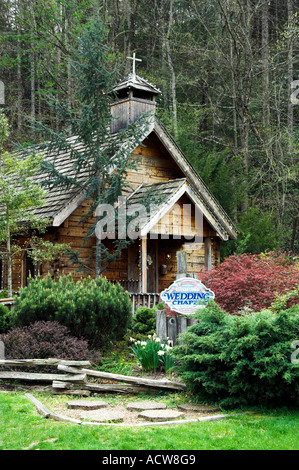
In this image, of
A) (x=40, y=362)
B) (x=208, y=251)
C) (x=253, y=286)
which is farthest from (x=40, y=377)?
(x=208, y=251)

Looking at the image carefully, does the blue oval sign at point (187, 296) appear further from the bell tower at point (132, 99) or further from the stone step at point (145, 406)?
the bell tower at point (132, 99)

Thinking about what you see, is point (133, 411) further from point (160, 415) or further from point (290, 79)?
point (290, 79)

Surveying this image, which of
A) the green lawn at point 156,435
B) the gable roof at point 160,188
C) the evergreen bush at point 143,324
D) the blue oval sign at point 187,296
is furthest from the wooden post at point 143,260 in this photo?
the green lawn at point 156,435

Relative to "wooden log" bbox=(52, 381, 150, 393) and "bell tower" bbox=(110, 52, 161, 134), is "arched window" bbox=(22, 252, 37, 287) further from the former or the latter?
"wooden log" bbox=(52, 381, 150, 393)

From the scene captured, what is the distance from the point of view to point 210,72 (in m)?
28.3

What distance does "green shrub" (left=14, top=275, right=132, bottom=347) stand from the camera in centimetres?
1007

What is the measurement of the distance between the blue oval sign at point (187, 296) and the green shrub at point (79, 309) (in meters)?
1.79

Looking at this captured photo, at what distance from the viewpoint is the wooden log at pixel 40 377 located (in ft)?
27.5

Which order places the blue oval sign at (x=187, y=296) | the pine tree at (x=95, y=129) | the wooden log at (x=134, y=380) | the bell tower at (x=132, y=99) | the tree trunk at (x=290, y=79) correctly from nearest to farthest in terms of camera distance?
the wooden log at (x=134, y=380) < the blue oval sign at (x=187, y=296) < the pine tree at (x=95, y=129) < the bell tower at (x=132, y=99) < the tree trunk at (x=290, y=79)

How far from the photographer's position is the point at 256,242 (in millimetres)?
19625

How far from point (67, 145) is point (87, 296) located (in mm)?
6094

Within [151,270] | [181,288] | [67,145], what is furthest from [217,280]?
[151,270]

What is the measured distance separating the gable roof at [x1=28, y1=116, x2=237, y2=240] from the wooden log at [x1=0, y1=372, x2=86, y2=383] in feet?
21.9
